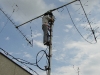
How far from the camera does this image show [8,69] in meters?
8.59

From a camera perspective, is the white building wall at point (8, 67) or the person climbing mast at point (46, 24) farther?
the person climbing mast at point (46, 24)

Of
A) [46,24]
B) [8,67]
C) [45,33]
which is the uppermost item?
[46,24]

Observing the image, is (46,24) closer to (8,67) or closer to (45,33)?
(45,33)

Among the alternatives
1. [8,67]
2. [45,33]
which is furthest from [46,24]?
[8,67]

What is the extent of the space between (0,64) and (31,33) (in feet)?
12.3

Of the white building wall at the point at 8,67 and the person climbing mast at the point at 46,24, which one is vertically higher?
the person climbing mast at the point at 46,24

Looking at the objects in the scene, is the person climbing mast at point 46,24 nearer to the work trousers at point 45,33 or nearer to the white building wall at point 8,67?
the work trousers at point 45,33

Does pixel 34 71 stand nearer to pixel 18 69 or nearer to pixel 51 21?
pixel 18 69

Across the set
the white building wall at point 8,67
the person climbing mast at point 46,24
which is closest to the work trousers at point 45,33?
the person climbing mast at point 46,24

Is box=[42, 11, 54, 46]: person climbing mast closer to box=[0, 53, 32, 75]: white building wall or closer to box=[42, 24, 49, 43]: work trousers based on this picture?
box=[42, 24, 49, 43]: work trousers

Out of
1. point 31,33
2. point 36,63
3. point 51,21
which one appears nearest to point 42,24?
point 51,21

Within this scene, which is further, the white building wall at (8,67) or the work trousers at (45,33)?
the work trousers at (45,33)

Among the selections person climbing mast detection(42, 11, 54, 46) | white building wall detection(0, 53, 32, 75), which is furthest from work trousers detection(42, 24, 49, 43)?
white building wall detection(0, 53, 32, 75)

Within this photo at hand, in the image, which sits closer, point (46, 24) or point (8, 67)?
point (8, 67)
